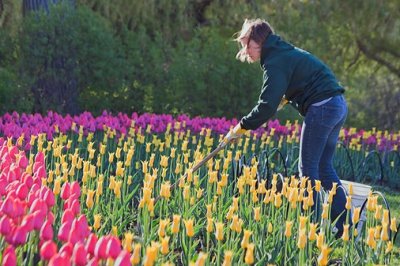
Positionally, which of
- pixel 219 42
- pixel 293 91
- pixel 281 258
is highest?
pixel 219 42

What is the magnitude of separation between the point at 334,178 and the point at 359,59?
13281mm

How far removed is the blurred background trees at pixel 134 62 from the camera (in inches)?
413

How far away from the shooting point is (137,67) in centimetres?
1173

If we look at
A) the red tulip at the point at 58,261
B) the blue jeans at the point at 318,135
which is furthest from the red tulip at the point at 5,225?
the blue jeans at the point at 318,135

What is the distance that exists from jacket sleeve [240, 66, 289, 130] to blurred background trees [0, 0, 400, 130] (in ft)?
17.0

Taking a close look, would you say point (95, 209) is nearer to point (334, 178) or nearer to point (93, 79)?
point (334, 178)

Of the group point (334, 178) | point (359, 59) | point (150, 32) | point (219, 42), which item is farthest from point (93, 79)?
point (359, 59)

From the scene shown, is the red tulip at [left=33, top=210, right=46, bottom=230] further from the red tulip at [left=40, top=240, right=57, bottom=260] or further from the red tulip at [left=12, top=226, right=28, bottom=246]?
the red tulip at [left=40, top=240, right=57, bottom=260]

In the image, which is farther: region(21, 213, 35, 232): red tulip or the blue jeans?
the blue jeans

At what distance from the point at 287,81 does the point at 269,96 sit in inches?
7.8

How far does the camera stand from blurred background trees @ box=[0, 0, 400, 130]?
34.4 ft

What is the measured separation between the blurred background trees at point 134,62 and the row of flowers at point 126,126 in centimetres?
176

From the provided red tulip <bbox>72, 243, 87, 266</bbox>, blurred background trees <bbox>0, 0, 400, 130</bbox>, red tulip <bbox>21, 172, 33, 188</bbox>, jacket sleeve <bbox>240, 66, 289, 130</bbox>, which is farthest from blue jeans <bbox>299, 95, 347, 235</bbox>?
blurred background trees <bbox>0, 0, 400, 130</bbox>

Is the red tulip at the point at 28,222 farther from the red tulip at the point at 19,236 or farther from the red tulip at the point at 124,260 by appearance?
the red tulip at the point at 124,260
